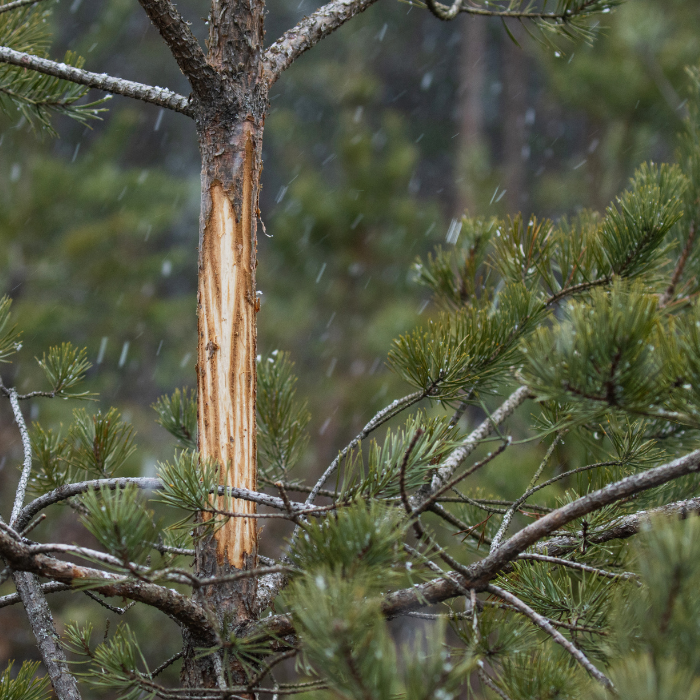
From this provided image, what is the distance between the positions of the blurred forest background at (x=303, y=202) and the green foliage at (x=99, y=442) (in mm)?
1015

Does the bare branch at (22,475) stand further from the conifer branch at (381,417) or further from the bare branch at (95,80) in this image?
the bare branch at (95,80)

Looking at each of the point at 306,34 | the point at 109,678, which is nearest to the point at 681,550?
the point at 109,678

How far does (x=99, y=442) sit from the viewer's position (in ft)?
3.98

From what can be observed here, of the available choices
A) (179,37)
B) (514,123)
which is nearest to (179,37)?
(179,37)

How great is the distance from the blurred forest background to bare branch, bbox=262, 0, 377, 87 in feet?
2.16

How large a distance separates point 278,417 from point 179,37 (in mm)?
859

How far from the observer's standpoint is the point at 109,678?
2.83ft

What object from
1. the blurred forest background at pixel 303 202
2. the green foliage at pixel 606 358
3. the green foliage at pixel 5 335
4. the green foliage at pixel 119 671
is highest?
the blurred forest background at pixel 303 202

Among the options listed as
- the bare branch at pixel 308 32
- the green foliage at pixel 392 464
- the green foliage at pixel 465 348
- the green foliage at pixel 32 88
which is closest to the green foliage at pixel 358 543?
the green foliage at pixel 392 464

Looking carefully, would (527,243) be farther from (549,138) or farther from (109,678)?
(549,138)

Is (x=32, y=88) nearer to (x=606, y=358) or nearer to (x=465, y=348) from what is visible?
(x=465, y=348)

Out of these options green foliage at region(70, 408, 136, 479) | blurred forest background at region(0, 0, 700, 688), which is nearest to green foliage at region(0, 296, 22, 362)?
green foliage at region(70, 408, 136, 479)

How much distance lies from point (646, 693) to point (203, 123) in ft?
3.44

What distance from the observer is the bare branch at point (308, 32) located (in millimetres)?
1124
